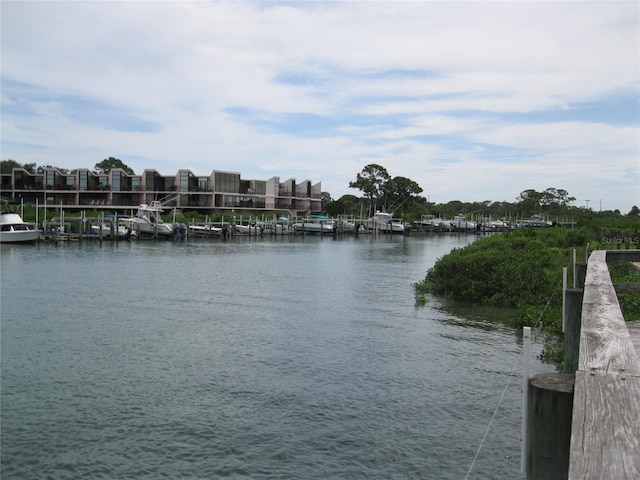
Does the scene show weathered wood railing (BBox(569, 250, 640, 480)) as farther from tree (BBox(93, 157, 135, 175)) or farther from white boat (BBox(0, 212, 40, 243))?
tree (BBox(93, 157, 135, 175))

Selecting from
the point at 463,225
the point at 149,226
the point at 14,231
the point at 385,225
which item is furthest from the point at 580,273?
→ the point at 463,225

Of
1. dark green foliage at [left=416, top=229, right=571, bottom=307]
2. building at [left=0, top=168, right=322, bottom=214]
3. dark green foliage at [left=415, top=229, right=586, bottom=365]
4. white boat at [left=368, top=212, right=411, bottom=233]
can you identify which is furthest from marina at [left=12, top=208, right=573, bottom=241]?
dark green foliage at [left=415, top=229, right=586, bottom=365]

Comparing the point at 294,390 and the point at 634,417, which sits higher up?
the point at 634,417

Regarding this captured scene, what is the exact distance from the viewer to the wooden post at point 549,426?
3.08 m

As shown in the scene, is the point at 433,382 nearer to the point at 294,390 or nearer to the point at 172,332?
the point at 294,390

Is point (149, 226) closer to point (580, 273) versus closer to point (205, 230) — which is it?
point (205, 230)

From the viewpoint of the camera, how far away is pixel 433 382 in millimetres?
13891

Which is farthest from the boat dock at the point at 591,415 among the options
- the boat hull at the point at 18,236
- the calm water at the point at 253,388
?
the boat hull at the point at 18,236

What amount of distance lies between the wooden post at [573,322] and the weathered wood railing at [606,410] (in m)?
3.02

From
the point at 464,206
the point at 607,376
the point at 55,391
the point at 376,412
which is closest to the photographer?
the point at 607,376

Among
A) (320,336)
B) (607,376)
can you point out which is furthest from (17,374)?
(607,376)

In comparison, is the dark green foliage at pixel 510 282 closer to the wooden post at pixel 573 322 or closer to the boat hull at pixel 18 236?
the wooden post at pixel 573 322

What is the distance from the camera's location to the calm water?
9.95 meters

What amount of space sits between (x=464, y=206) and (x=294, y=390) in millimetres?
183625
